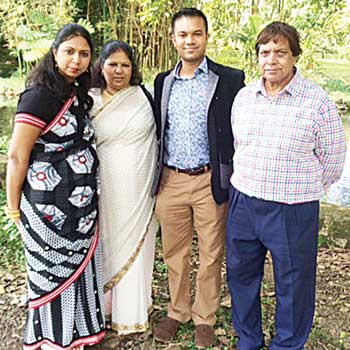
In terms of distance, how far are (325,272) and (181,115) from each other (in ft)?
5.54

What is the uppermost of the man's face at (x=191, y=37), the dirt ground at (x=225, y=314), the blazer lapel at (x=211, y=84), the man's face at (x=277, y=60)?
the man's face at (x=191, y=37)

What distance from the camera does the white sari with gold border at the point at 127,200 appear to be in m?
2.21

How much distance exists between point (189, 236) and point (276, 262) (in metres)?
0.51

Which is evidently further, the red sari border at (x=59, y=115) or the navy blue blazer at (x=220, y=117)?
the navy blue blazer at (x=220, y=117)

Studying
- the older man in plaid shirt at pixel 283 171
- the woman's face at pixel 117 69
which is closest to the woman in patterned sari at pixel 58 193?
the woman's face at pixel 117 69

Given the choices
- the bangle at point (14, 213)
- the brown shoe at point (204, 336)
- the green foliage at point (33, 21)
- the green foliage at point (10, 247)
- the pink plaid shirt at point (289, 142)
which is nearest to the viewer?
the pink plaid shirt at point (289, 142)

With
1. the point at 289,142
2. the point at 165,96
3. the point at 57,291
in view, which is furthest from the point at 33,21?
the point at 289,142

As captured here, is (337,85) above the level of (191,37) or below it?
below

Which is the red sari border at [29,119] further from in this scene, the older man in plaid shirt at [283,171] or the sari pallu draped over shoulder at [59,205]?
the older man in plaid shirt at [283,171]

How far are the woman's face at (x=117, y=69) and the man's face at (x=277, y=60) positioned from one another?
0.65 m

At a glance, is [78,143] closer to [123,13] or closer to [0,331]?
[0,331]

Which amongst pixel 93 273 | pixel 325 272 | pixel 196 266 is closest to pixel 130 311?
pixel 93 273

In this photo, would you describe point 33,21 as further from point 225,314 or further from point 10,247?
point 225,314

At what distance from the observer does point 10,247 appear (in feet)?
11.2
